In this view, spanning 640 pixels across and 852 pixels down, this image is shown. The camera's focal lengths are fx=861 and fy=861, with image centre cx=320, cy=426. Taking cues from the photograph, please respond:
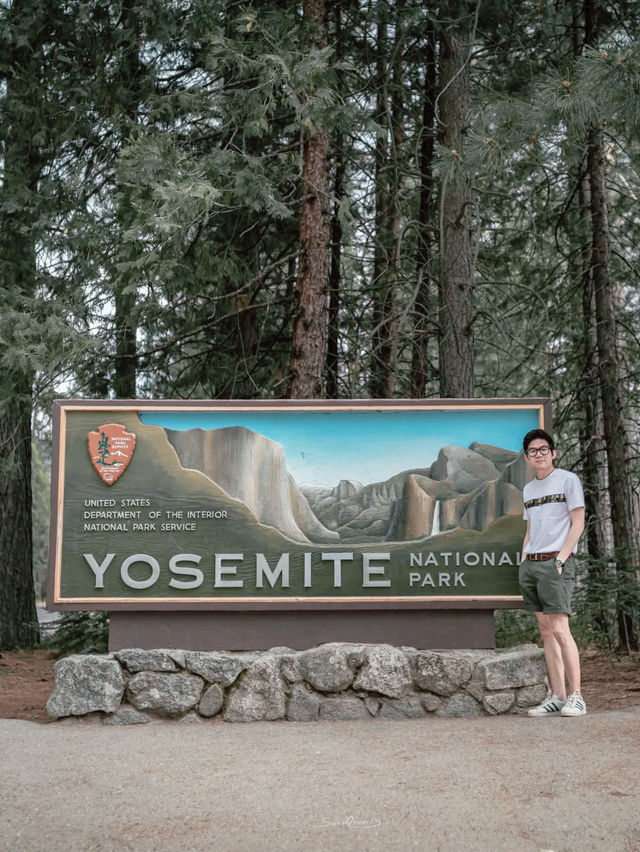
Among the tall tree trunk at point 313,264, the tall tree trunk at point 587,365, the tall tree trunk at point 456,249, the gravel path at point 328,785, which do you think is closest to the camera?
the gravel path at point 328,785

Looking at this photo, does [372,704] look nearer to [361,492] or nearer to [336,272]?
[361,492]

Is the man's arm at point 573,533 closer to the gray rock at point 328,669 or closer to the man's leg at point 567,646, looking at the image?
the man's leg at point 567,646

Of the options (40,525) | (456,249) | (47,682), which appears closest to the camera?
(47,682)

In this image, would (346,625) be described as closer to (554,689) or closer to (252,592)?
(252,592)

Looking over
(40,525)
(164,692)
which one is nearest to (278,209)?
(164,692)

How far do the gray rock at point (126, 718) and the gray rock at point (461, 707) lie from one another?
2187 millimetres

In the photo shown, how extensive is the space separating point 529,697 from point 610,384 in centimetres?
440

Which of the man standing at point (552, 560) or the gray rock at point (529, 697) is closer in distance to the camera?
the man standing at point (552, 560)

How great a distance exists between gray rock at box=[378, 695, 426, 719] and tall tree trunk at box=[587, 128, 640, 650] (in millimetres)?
3536

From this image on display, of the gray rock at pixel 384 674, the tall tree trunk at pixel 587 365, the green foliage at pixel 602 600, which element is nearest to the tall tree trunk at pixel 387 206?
the tall tree trunk at pixel 587 365

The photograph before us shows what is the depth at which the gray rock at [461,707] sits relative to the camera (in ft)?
20.9

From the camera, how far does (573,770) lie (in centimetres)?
463

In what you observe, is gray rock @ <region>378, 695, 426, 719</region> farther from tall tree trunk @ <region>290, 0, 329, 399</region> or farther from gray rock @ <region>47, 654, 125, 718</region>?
tall tree trunk @ <region>290, 0, 329, 399</region>

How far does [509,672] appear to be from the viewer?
6402mm
